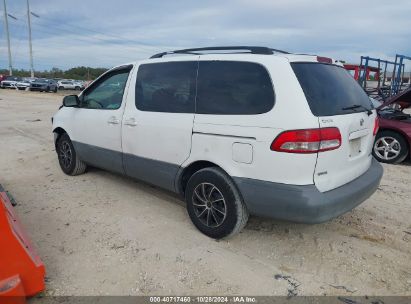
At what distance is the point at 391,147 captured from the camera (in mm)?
6688

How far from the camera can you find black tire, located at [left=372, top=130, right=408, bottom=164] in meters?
6.59

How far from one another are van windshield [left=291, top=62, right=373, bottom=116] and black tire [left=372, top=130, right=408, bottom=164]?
3.51m

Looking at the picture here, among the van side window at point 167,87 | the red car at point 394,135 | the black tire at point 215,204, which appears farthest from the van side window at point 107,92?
the red car at point 394,135

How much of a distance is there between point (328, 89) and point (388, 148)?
4312 mm

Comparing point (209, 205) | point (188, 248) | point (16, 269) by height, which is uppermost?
point (209, 205)

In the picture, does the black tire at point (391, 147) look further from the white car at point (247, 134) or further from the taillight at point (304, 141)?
the taillight at point (304, 141)

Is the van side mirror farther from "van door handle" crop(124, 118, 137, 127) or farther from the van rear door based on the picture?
the van rear door

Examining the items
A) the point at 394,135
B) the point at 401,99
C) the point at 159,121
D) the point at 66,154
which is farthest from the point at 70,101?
the point at 401,99

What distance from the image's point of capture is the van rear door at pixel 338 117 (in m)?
2.96

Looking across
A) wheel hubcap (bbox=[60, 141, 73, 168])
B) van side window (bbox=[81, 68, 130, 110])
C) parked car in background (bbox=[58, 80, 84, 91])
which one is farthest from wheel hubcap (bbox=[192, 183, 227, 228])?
parked car in background (bbox=[58, 80, 84, 91])

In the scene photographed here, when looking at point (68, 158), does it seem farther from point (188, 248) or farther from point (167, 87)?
point (188, 248)

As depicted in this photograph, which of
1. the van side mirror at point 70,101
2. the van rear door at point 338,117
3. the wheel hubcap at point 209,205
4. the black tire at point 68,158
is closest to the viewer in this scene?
the van rear door at point 338,117

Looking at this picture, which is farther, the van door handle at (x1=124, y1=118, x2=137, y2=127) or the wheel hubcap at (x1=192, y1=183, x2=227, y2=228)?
the van door handle at (x1=124, y1=118, x2=137, y2=127)

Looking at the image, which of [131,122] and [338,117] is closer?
[338,117]
